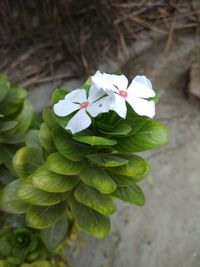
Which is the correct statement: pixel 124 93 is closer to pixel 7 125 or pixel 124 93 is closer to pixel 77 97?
pixel 77 97

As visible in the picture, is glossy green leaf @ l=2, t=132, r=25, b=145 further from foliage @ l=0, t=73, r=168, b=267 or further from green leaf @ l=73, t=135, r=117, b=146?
green leaf @ l=73, t=135, r=117, b=146

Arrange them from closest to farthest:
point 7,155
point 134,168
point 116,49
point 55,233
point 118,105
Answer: point 118,105
point 134,168
point 55,233
point 7,155
point 116,49

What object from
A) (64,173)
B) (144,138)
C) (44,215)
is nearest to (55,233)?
(44,215)

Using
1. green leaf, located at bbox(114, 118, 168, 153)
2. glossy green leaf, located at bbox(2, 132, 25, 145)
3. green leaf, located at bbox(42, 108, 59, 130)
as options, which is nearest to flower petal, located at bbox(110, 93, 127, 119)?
green leaf, located at bbox(114, 118, 168, 153)

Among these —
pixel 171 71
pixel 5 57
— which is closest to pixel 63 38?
pixel 5 57

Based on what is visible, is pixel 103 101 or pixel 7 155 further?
pixel 7 155

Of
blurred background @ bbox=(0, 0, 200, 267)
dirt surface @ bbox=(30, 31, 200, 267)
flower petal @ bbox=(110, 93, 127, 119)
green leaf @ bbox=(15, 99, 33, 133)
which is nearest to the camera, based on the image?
flower petal @ bbox=(110, 93, 127, 119)
